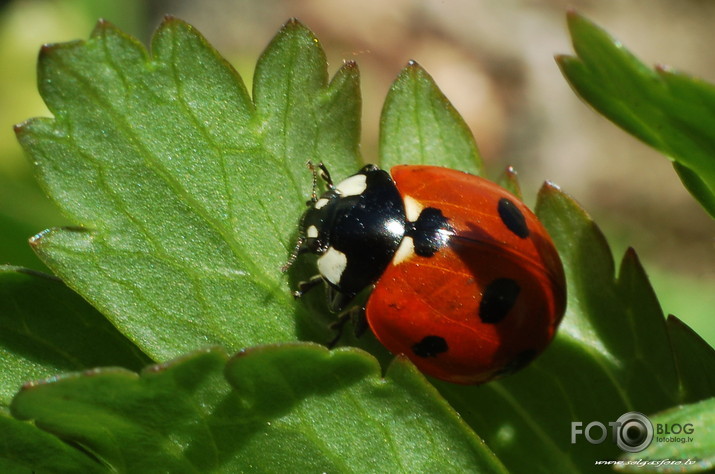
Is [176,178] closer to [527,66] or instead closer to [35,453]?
[35,453]

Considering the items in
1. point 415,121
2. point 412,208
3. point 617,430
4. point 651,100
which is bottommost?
point 617,430

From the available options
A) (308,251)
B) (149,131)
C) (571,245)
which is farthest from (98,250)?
(571,245)

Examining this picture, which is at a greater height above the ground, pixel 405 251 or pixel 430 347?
pixel 405 251

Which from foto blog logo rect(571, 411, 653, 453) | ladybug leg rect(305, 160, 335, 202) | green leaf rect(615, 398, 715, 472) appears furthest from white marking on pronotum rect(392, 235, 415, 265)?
green leaf rect(615, 398, 715, 472)

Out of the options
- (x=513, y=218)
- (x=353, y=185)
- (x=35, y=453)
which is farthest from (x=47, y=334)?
(x=513, y=218)

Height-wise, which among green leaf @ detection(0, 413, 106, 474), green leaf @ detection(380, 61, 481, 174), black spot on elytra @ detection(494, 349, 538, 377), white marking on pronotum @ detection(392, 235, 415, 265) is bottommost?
green leaf @ detection(0, 413, 106, 474)

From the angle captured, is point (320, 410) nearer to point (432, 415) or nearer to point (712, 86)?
point (432, 415)

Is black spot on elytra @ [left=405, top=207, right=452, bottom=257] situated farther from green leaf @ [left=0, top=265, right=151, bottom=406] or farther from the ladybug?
green leaf @ [left=0, top=265, right=151, bottom=406]
